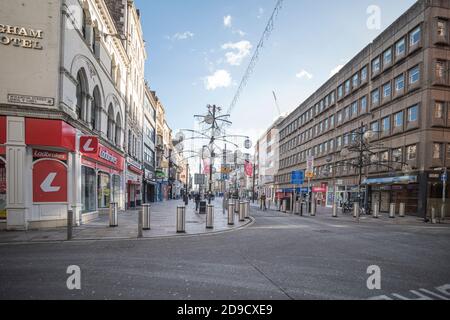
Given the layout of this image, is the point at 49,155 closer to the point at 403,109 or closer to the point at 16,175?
the point at 16,175

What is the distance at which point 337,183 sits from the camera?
38062mm

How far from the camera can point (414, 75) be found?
2572 cm

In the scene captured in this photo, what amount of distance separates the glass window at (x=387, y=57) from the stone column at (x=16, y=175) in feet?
105

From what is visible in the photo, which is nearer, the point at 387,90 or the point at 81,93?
the point at 81,93

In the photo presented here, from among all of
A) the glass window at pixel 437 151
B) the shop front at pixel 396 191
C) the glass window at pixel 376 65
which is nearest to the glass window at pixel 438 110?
the glass window at pixel 437 151

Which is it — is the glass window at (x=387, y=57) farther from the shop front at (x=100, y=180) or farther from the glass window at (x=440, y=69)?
the shop front at (x=100, y=180)

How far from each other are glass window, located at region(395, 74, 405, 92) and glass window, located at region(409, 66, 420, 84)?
2.66 ft

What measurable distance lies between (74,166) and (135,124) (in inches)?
652

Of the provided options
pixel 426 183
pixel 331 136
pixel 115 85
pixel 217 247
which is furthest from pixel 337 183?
pixel 217 247

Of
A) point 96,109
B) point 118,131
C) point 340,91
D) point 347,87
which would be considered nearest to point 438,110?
point 347,87

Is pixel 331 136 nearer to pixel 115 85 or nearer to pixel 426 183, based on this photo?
pixel 426 183

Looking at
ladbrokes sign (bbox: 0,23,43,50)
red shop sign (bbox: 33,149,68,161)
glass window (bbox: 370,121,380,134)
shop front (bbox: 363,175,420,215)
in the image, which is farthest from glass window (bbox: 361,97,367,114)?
ladbrokes sign (bbox: 0,23,43,50)

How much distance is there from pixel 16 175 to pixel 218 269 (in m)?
9.54
